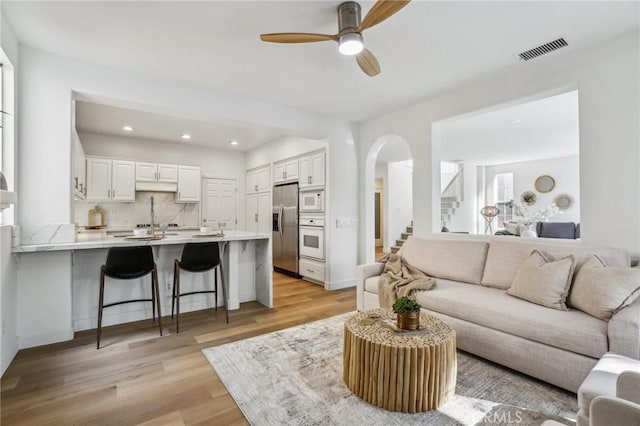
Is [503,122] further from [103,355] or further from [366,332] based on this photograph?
[103,355]

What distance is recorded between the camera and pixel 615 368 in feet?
4.87

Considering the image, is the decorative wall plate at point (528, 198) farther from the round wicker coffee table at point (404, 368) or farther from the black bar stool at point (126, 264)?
the black bar stool at point (126, 264)

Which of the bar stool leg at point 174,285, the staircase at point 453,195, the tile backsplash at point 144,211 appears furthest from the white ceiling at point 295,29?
the staircase at point 453,195

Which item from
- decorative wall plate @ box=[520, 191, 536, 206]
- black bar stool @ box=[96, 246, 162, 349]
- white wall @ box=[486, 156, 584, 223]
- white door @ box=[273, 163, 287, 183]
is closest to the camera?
black bar stool @ box=[96, 246, 162, 349]

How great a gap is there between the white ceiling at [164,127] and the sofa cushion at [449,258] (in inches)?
97.5

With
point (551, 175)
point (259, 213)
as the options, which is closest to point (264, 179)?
point (259, 213)

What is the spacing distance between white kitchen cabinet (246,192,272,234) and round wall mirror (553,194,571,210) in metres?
7.66

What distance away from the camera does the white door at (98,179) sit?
209 inches

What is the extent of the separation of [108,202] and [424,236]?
566cm

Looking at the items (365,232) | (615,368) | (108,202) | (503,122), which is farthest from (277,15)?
(108,202)

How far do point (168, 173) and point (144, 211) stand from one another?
907 millimetres

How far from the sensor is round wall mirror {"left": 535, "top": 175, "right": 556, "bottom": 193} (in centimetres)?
835

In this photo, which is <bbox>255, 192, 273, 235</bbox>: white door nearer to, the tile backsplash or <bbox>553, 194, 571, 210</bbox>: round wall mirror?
the tile backsplash

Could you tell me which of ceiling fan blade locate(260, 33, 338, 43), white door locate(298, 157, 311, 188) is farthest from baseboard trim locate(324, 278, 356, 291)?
ceiling fan blade locate(260, 33, 338, 43)
